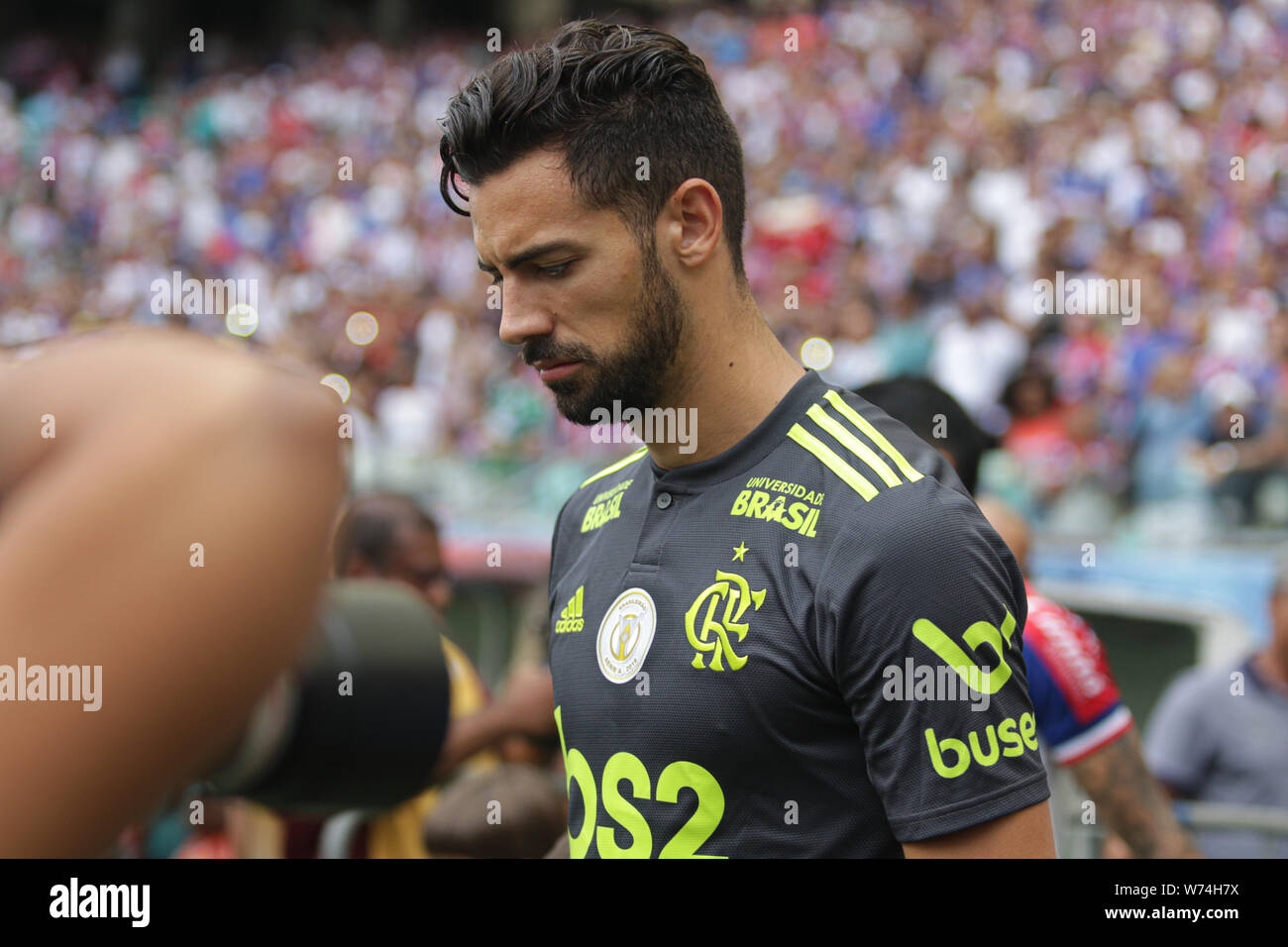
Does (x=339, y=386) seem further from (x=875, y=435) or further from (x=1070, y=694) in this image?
(x=875, y=435)

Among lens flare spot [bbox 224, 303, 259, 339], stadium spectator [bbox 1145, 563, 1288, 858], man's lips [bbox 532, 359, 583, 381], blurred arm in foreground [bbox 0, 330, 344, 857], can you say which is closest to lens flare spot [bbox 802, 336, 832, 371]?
A: stadium spectator [bbox 1145, 563, 1288, 858]

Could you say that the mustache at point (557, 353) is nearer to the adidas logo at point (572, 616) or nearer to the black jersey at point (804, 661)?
the black jersey at point (804, 661)

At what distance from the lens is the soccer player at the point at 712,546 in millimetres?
1582

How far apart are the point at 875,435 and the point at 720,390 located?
0.25 metres

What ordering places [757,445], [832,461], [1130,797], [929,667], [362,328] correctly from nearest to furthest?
[929,667] < [832,461] < [757,445] < [1130,797] < [362,328]

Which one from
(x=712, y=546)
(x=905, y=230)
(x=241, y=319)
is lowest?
(x=712, y=546)

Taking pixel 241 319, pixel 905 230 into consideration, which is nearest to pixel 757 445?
pixel 905 230

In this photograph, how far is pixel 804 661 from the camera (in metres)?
1.65

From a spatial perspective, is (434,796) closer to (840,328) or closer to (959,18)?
(840,328)

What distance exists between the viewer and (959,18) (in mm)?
Answer: 13078

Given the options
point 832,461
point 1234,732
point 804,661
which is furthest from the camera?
point 1234,732

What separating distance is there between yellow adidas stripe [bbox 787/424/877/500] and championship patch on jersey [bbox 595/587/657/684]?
31 cm
